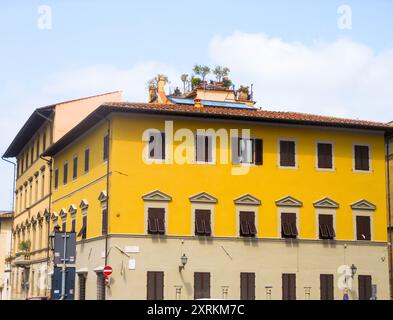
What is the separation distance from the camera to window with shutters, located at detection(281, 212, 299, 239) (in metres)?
37.3

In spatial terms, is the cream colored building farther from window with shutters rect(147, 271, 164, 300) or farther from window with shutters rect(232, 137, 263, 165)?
window with shutters rect(232, 137, 263, 165)

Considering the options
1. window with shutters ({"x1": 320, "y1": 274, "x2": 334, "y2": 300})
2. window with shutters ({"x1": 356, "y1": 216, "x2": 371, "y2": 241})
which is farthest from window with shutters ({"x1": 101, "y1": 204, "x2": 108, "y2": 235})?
window with shutters ({"x1": 356, "y1": 216, "x2": 371, "y2": 241})

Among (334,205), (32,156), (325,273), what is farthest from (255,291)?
(32,156)

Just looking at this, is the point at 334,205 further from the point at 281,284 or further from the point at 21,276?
the point at 21,276

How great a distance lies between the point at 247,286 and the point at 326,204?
6428 millimetres

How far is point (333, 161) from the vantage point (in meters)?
39.0

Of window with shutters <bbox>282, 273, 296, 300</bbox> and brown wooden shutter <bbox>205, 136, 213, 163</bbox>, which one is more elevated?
brown wooden shutter <bbox>205, 136, 213, 163</bbox>

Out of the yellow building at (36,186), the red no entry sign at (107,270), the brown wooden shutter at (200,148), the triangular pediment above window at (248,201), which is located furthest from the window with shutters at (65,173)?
the triangular pediment above window at (248,201)

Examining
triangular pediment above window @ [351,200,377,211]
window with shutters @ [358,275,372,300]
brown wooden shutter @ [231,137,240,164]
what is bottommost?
window with shutters @ [358,275,372,300]

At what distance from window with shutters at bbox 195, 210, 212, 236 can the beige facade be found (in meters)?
0.42

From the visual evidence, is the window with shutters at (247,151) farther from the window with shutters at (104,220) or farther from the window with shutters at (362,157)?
the window with shutters at (104,220)

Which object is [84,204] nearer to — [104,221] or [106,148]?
[104,221]

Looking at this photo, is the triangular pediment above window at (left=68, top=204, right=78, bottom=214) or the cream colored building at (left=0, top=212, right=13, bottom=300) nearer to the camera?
the triangular pediment above window at (left=68, top=204, right=78, bottom=214)
